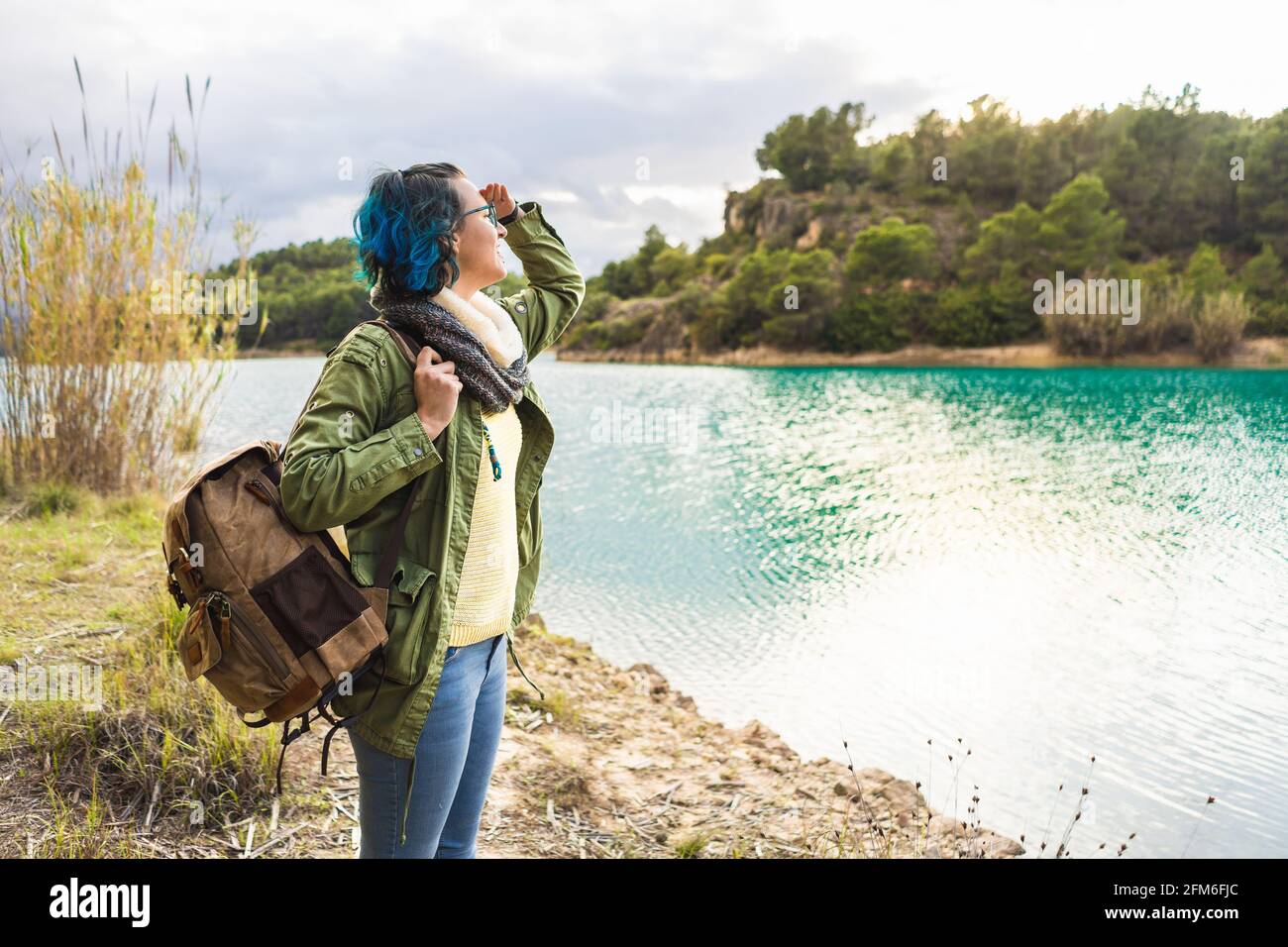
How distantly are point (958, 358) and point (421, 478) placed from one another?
33138 mm

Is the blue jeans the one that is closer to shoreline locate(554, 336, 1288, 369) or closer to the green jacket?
the green jacket

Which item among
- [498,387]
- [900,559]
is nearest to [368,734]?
[498,387]

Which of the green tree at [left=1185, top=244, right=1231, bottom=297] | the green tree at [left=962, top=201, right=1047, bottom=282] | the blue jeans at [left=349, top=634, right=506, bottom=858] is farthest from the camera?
the green tree at [left=962, top=201, right=1047, bottom=282]

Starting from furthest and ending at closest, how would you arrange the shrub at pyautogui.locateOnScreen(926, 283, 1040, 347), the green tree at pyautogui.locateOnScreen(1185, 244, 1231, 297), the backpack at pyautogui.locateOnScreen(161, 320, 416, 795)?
the shrub at pyautogui.locateOnScreen(926, 283, 1040, 347), the green tree at pyautogui.locateOnScreen(1185, 244, 1231, 297), the backpack at pyautogui.locateOnScreen(161, 320, 416, 795)

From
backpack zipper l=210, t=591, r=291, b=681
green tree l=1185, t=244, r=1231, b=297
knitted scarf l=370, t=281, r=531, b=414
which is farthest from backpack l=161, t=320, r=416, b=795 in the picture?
green tree l=1185, t=244, r=1231, b=297

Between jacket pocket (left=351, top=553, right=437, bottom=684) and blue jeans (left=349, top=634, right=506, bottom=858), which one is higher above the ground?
jacket pocket (left=351, top=553, right=437, bottom=684)

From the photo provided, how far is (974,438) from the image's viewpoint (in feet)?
40.8

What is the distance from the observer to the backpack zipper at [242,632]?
1.16 m

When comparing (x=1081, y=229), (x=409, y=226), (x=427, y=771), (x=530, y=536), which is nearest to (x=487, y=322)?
(x=409, y=226)

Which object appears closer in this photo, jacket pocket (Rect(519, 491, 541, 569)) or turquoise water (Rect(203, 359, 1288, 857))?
jacket pocket (Rect(519, 491, 541, 569))

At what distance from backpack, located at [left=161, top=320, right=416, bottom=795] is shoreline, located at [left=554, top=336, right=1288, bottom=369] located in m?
29.2

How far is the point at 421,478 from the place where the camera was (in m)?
1.27

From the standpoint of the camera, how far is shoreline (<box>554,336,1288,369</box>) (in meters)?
25.1
